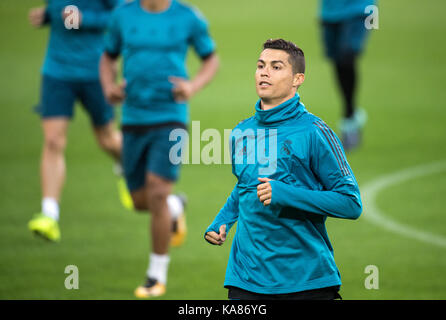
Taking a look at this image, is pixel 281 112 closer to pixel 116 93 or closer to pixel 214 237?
pixel 214 237

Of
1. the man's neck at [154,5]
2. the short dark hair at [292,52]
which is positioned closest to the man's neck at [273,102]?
the short dark hair at [292,52]

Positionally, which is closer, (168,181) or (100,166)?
(168,181)

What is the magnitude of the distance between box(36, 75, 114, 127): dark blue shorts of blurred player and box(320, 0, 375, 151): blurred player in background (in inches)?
163

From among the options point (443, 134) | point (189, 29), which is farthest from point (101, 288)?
point (443, 134)

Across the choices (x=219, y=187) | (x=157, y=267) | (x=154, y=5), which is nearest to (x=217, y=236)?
(x=157, y=267)

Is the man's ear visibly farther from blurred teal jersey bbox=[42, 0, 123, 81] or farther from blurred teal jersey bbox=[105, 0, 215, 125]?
blurred teal jersey bbox=[42, 0, 123, 81]

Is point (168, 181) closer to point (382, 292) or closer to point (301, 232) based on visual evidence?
point (382, 292)

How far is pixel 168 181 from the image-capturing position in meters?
7.48

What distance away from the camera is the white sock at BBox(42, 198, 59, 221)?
8.35m

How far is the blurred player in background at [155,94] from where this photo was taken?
7418 millimetres

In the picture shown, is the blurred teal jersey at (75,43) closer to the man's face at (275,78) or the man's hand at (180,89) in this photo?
the man's hand at (180,89)

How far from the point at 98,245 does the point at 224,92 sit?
9431mm

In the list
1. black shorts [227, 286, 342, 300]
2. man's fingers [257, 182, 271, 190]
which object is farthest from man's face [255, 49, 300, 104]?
black shorts [227, 286, 342, 300]

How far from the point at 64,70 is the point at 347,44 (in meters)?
4.66
